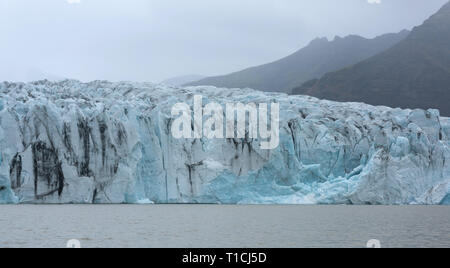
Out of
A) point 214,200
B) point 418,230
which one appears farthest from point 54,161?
point 418,230

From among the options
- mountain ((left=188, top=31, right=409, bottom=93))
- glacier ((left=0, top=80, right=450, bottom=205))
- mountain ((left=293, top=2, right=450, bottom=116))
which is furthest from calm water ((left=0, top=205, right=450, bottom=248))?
mountain ((left=188, top=31, right=409, bottom=93))

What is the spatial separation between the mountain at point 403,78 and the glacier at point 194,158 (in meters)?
28.8

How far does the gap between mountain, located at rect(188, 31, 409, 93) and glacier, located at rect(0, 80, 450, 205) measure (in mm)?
52389

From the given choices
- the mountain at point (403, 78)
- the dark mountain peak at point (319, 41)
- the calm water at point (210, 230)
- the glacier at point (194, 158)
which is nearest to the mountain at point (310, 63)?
the dark mountain peak at point (319, 41)

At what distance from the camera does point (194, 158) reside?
34031mm

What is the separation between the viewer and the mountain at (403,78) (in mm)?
67250

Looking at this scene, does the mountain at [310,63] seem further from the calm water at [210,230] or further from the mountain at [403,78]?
the calm water at [210,230]

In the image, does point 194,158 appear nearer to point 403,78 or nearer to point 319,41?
point 403,78

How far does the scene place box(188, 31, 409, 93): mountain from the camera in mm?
93000

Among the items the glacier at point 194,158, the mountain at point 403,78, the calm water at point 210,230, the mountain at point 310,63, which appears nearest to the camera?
the calm water at point 210,230

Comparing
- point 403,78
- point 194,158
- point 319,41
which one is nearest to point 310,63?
point 319,41

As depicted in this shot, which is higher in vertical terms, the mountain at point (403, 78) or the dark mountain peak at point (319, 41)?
the dark mountain peak at point (319, 41)

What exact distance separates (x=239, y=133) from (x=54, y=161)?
12.0 metres
